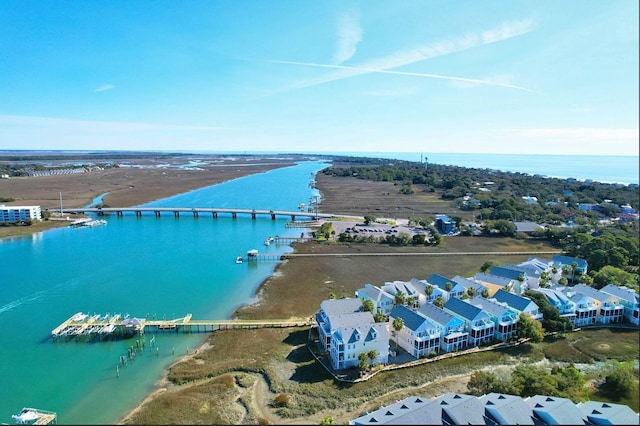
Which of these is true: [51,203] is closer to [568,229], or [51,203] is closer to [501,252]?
[501,252]

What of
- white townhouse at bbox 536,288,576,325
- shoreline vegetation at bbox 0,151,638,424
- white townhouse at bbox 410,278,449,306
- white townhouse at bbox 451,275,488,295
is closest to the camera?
shoreline vegetation at bbox 0,151,638,424

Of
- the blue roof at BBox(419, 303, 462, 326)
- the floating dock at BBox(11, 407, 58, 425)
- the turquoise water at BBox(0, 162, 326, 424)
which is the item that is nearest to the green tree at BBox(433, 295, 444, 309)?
the blue roof at BBox(419, 303, 462, 326)

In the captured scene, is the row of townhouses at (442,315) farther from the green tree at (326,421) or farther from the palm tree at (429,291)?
the green tree at (326,421)

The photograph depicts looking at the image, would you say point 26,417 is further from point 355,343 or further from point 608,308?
point 608,308

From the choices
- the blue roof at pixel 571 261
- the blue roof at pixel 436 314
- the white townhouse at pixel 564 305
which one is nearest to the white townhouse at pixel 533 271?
the blue roof at pixel 571 261

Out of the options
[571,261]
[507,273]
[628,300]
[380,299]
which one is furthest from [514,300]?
[571,261]

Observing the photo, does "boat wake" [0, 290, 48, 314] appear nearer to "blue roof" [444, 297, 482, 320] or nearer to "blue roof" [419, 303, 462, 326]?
"blue roof" [419, 303, 462, 326]

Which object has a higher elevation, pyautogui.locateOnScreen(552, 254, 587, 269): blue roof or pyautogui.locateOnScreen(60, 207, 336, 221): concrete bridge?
pyautogui.locateOnScreen(60, 207, 336, 221): concrete bridge
